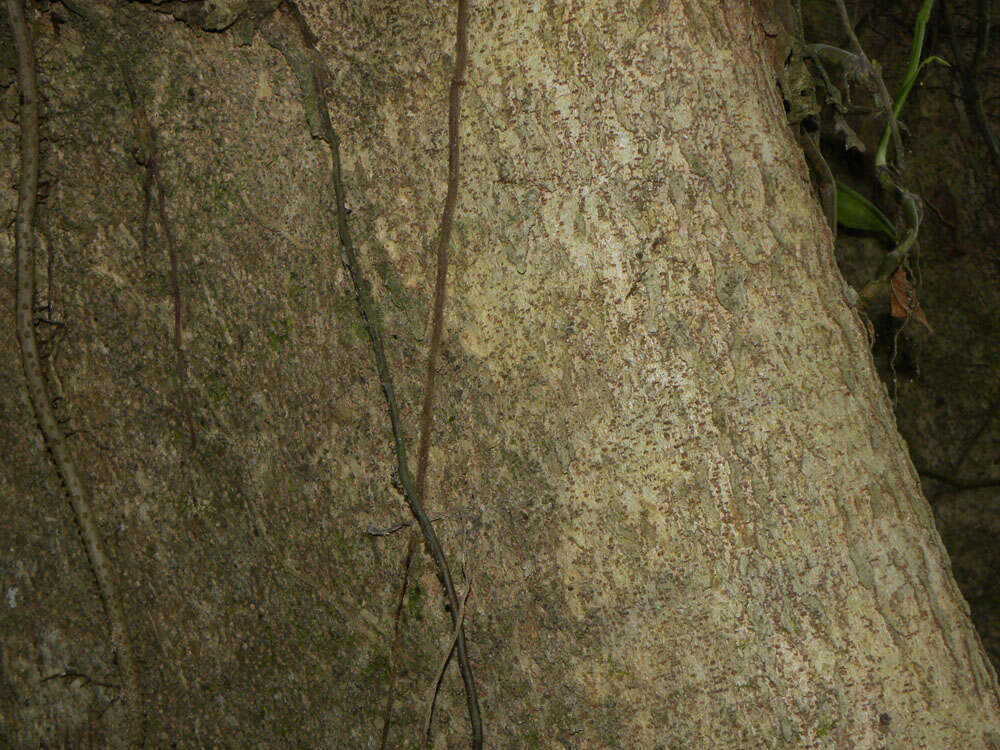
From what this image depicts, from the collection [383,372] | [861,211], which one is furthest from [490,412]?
[861,211]

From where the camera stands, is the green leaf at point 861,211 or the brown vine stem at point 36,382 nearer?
the brown vine stem at point 36,382

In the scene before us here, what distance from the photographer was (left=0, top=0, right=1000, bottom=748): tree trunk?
0.76m

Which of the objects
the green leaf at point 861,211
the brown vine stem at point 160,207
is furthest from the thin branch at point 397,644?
the green leaf at point 861,211

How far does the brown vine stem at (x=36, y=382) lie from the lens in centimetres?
88

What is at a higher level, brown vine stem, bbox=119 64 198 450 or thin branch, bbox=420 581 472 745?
brown vine stem, bbox=119 64 198 450

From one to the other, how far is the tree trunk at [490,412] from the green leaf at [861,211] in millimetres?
633

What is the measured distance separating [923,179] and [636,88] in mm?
1480

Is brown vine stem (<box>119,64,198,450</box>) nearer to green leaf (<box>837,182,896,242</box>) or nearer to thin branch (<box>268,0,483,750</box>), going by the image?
thin branch (<box>268,0,483,750</box>)

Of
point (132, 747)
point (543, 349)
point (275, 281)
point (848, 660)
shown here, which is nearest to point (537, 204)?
point (543, 349)

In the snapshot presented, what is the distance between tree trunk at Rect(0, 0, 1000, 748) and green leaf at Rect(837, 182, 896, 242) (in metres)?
0.63

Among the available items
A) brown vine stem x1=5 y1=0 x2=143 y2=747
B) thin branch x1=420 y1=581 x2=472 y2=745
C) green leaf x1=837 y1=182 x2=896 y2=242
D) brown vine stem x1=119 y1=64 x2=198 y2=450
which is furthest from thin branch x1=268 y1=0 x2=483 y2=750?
green leaf x1=837 y1=182 x2=896 y2=242

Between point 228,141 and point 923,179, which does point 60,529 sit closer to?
point 228,141

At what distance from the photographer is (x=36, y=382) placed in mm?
914

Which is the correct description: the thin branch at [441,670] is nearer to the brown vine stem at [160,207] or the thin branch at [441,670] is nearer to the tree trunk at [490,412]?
the tree trunk at [490,412]
